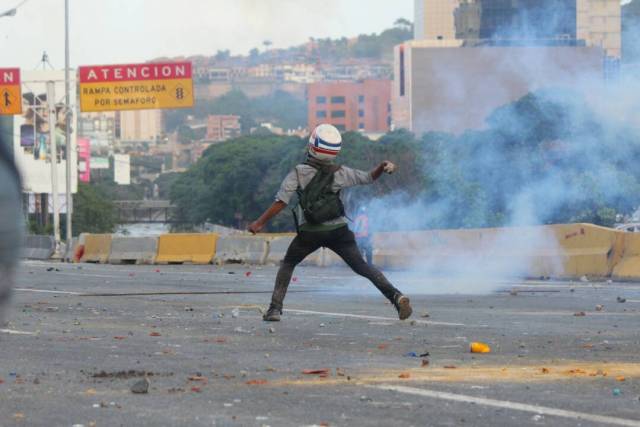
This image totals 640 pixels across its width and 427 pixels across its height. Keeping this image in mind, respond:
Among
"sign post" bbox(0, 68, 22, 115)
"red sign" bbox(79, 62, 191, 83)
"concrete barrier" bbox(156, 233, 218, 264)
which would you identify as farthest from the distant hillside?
"sign post" bbox(0, 68, 22, 115)

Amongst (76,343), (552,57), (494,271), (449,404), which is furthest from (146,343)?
(552,57)

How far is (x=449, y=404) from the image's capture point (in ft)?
23.6

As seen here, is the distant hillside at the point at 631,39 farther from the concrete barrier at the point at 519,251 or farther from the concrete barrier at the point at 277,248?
the concrete barrier at the point at 277,248

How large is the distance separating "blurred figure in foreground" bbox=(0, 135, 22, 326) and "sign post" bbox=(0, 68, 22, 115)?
52.8 m

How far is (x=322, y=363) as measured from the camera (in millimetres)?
9062

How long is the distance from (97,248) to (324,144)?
24.9 metres

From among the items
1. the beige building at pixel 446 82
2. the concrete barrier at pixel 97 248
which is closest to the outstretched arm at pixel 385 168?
the concrete barrier at pixel 97 248

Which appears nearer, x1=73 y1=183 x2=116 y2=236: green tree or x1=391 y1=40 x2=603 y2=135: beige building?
x1=391 y1=40 x2=603 y2=135: beige building

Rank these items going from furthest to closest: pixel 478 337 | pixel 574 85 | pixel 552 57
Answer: pixel 552 57 < pixel 574 85 < pixel 478 337

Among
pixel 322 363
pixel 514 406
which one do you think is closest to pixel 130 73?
pixel 322 363

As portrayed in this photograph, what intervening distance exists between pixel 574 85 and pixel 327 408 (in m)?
20.8

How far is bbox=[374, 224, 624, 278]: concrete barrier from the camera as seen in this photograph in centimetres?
2247

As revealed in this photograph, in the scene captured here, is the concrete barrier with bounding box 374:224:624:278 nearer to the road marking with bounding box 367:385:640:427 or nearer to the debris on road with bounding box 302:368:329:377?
the debris on road with bounding box 302:368:329:377

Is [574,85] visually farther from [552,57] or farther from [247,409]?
[247,409]
